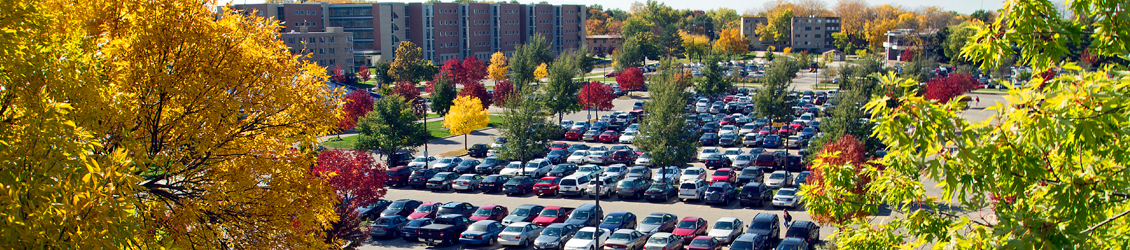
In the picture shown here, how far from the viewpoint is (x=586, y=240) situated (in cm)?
2205

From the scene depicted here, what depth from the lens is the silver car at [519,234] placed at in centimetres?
2309

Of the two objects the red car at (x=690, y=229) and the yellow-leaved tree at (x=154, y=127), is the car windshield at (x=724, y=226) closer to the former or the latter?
the red car at (x=690, y=229)

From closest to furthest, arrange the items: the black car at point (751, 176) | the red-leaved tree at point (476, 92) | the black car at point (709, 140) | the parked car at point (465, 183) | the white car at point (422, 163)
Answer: the parked car at point (465, 183) → the black car at point (751, 176) → the white car at point (422, 163) → the black car at point (709, 140) → the red-leaved tree at point (476, 92)

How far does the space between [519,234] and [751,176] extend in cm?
1348

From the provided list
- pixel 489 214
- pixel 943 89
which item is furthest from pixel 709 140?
pixel 489 214

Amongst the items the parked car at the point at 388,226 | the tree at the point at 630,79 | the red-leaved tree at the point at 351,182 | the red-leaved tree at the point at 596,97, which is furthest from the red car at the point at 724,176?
the tree at the point at 630,79

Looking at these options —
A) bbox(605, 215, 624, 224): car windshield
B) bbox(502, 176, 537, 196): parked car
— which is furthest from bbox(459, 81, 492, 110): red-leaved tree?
bbox(605, 215, 624, 224): car windshield

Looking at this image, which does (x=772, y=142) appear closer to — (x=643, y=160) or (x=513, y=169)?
(x=643, y=160)

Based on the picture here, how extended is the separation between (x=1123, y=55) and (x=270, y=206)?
904 centimetres

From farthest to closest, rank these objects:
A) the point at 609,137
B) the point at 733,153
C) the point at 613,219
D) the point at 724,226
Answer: the point at 609,137 < the point at 733,153 < the point at 613,219 < the point at 724,226

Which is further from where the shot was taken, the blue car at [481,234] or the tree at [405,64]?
the tree at [405,64]

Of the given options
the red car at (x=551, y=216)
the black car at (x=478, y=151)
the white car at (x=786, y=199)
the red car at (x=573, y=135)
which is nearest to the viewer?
the red car at (x=551, y=216)

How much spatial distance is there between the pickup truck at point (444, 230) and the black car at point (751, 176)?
13153 millimetres

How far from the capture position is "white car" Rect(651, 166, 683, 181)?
33562mm
